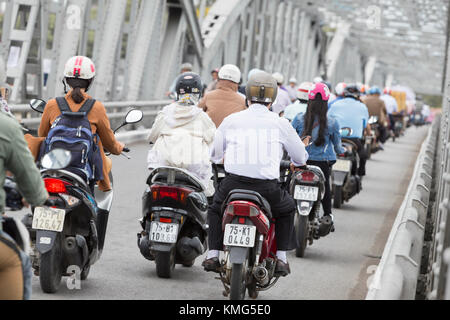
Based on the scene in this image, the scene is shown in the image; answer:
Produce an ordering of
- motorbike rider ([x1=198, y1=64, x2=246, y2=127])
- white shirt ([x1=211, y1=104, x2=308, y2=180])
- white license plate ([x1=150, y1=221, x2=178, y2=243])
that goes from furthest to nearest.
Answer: motorbike rider ([x1=198, y1=64, x2=246, y2=127]) < white license plate ([x1=150, y1=221, x2=178, y2=243]) < white shirt ([x1=211, y1=104, x2=308, y2=180])

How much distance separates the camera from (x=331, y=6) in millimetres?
46750

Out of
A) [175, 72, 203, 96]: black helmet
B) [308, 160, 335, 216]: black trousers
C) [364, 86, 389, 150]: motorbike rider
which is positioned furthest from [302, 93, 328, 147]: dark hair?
[364, 86, 389, 150]: motorbike rider

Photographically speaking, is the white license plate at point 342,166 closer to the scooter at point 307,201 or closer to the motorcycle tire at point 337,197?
the motorcycle tire at point 337,197

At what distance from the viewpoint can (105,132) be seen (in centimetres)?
727

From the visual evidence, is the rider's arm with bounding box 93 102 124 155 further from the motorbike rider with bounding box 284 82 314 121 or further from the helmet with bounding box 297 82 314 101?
the helmet with bounding box 297 82 314 101

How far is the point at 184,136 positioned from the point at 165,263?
3.12ft

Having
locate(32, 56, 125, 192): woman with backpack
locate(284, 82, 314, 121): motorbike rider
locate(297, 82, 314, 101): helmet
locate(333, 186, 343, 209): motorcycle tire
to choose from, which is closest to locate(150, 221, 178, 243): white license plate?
locate(32, 56, 125, 192): woman with backpack

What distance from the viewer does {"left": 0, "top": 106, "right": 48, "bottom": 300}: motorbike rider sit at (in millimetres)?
4473

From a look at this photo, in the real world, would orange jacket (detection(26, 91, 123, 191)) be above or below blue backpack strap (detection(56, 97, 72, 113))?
below

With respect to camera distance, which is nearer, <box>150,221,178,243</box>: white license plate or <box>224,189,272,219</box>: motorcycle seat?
<box>224,189,272,219</box>: motorcycle seat

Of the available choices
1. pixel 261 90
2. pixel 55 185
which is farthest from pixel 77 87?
pixel 261 90

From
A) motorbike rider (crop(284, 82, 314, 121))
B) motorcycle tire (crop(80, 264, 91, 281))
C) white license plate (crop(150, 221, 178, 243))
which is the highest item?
motorbike rider (crop(284, 82, 314, 121))

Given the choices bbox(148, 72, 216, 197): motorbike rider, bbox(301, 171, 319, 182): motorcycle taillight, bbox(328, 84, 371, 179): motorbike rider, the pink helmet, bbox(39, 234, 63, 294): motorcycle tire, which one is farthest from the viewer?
bbox(328, 84, 371, 179): motorbike rider

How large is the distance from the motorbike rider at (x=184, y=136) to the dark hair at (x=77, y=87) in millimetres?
953
